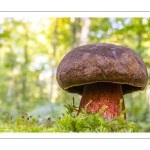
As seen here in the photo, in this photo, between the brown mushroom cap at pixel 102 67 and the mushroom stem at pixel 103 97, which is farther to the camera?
the mushroom stem at pixel 103 97

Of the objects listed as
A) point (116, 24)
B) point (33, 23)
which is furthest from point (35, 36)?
point (116, 24)

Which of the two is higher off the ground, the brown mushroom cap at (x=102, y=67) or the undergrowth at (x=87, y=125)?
the brown mushroom cap at (x=102, y=67)

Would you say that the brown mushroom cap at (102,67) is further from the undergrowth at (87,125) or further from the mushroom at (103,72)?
the undergrowth at (87,125)

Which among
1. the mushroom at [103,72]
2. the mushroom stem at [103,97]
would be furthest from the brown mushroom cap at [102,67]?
the mushroom stem at [103,97]

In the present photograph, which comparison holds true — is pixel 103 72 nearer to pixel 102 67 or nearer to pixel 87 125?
pixel 102 67

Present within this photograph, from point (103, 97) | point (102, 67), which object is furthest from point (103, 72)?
point (103, 97)

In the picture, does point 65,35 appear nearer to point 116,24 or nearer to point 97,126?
point 116,24

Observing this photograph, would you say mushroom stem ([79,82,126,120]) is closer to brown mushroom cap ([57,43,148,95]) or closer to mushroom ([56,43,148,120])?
mushroom ([56,43,148,120])

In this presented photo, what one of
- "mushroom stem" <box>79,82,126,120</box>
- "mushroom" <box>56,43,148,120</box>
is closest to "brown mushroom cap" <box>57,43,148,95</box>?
"mushroom" <box>56,43,148,120</box>
